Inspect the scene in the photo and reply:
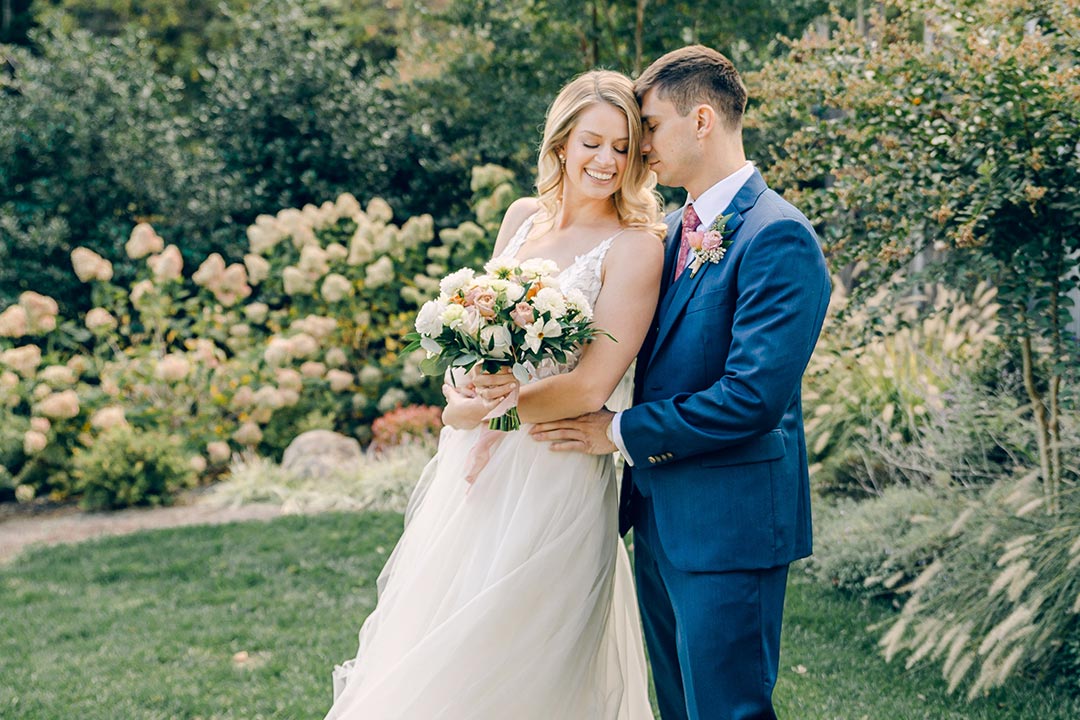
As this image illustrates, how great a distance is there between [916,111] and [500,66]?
6.76m

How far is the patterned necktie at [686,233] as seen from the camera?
9.38 ft

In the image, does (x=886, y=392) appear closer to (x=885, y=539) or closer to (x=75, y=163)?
(x=885, y=539)

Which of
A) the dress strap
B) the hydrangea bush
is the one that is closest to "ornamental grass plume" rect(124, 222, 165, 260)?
the hydrangea bush

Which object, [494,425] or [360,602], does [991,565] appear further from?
[360,602]

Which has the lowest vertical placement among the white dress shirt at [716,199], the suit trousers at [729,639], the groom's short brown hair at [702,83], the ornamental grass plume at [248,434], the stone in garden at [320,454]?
the stone in garden at [320,454]

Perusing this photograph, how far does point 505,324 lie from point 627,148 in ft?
2.45

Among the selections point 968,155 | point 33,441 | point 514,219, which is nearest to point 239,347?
point 33,441

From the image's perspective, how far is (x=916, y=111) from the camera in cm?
441

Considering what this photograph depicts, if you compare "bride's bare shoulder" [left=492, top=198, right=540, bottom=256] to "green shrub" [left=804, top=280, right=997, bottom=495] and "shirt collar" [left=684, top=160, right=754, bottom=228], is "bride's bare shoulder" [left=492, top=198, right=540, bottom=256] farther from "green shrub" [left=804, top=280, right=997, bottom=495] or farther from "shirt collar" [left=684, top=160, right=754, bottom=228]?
"green shrub" [left=804, top=280, right=997, bottom=495]

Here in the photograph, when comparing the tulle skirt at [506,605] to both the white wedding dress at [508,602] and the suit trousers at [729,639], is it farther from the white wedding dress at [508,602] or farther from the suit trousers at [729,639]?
the suit trousers at [729,639]

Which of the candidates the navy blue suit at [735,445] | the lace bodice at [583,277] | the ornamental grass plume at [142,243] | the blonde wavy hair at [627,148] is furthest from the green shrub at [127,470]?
A: the navy blue suit at [735,445]

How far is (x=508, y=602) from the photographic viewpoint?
9.30 ft

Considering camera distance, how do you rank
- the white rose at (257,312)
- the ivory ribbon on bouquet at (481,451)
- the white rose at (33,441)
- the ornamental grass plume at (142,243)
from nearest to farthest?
the ivory ribbon on bouquet at (481,451)
the white rose at (33,441)
the ornamental grass plume at (142,243)
the white rose at (257,312)

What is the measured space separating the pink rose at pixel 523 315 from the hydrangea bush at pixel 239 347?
620 cm
